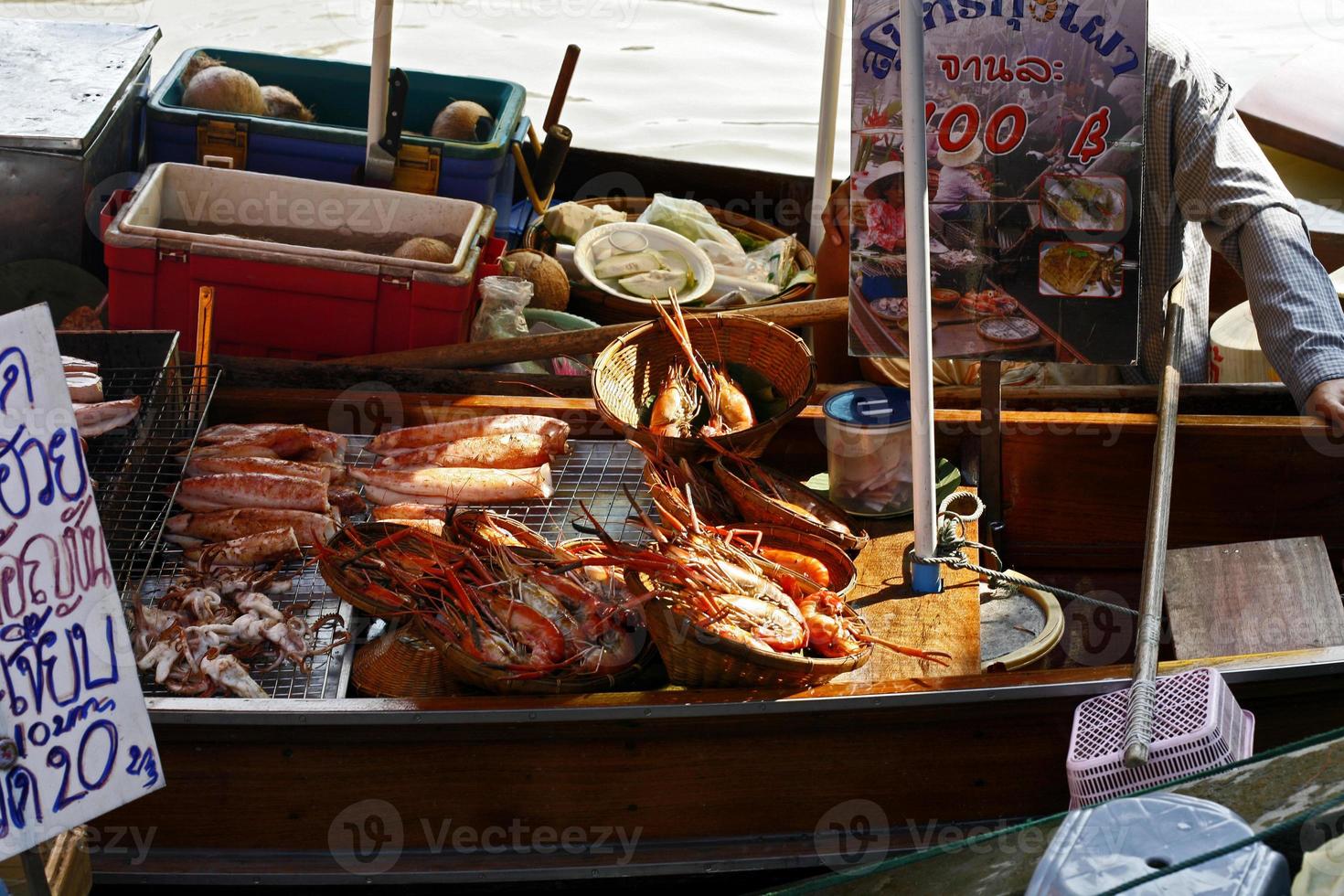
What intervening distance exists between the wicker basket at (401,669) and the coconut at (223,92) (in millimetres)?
3332

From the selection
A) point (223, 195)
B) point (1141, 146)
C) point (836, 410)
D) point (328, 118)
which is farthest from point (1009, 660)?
point (328, 118)

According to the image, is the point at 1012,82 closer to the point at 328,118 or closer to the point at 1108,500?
the point at 1108,500

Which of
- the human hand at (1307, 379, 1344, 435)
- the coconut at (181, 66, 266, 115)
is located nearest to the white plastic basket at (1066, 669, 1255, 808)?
the human hand at (1307, 379, 1344, 435)

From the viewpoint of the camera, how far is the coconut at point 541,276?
5.41 m

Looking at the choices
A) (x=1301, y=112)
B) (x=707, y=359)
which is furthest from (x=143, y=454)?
(x=1301, y=112)

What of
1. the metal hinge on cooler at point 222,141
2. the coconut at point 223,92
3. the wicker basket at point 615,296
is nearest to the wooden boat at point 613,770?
the wicker basket at point 615,296

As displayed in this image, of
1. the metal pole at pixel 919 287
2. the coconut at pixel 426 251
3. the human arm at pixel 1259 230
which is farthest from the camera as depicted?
the coconut at pixel 426 251

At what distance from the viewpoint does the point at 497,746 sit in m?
2.94

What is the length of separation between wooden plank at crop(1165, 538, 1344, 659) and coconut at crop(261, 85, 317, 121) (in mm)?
4337

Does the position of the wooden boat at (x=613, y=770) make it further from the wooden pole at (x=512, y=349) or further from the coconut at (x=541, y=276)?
the coconut at (x=541, y=276)

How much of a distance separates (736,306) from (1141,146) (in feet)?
7.88

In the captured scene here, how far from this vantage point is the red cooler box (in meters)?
4.44

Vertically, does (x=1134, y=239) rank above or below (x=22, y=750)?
above

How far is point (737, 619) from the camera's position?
287cm
